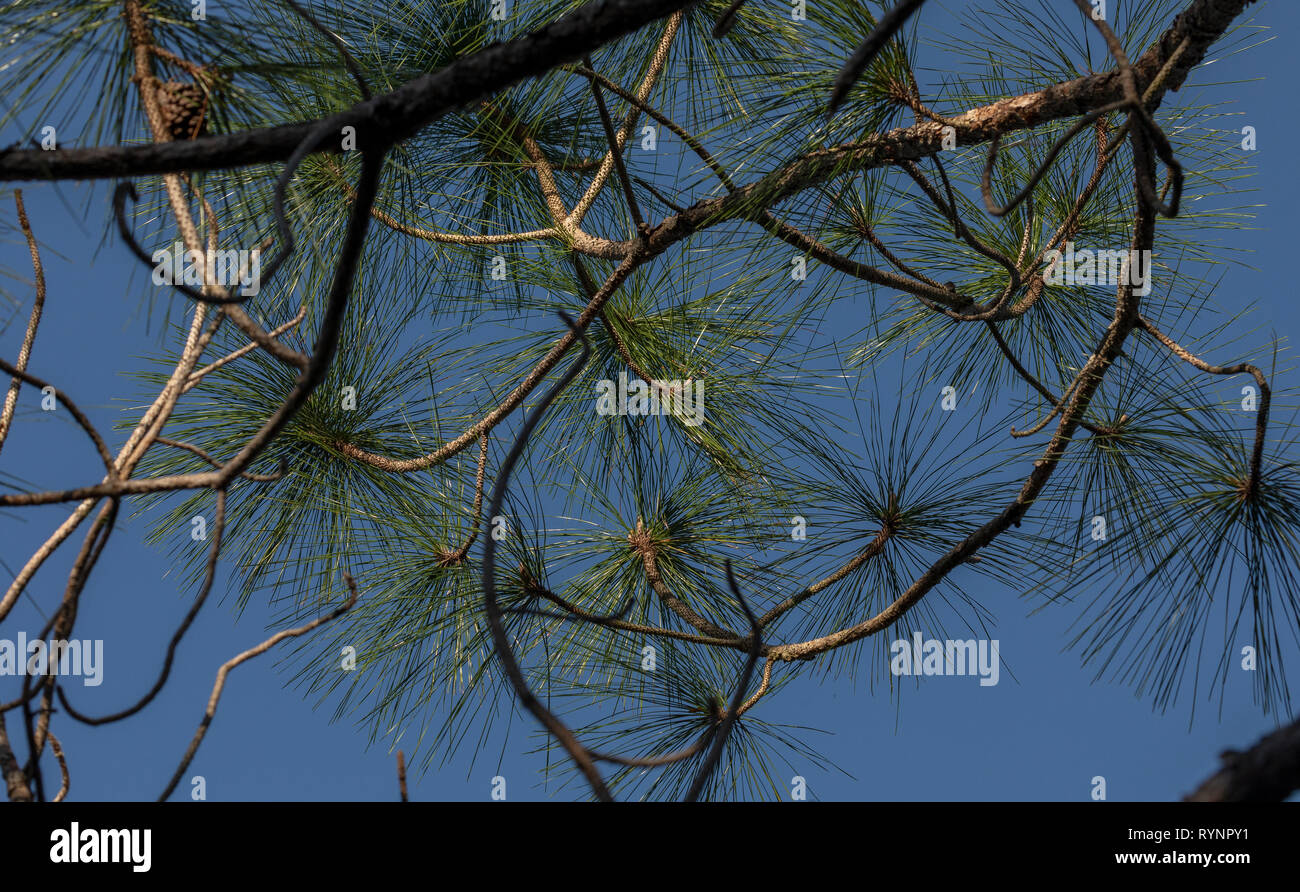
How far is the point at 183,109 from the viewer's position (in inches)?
20.1

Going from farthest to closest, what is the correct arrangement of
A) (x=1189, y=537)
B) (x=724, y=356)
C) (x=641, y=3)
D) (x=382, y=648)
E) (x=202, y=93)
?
1. (x=724, y=356)
2. (x=382, y=648)
3. (x=1189, y=537)
4. (x=202, y=93)
5. (x=641, y=3)

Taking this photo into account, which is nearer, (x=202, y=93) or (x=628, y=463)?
(x=202, y=93)

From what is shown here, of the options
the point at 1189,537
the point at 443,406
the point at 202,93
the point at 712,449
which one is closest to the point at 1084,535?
the point at 1189,537

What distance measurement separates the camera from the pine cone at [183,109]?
51 cm

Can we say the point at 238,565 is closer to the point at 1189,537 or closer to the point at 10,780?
the point at 10,780

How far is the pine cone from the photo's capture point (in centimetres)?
51

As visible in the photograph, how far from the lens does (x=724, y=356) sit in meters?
1.02

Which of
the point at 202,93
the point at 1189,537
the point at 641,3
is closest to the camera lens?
the point at 641,3

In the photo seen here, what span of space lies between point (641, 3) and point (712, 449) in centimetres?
61

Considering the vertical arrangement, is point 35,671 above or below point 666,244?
below

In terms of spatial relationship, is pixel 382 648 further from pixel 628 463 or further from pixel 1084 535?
pixel 1084 535
